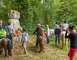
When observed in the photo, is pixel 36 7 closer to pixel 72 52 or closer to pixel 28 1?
pixel 28 1

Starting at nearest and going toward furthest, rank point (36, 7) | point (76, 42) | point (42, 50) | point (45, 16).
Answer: point (76, 42)
point (42, 50)
point (36, 7)
point (45, 16)

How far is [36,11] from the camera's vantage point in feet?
33.4

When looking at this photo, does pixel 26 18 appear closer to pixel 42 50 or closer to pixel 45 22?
pixel 45 22

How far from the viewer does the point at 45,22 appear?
1165 cm

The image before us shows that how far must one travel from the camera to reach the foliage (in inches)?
377

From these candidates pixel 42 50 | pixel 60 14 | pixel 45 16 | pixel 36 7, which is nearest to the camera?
pixel 42 50

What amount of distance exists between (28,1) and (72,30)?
7.92 meters

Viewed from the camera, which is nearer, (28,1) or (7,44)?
(7,44)

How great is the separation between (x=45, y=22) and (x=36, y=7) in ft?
9.30

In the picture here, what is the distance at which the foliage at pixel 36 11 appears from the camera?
31.4 ft

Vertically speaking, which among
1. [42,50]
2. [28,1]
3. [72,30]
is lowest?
[42,50]

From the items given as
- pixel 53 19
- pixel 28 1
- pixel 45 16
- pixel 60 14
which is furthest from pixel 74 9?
pixel 28 1

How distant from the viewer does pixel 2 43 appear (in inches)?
136

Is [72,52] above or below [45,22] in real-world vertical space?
below
